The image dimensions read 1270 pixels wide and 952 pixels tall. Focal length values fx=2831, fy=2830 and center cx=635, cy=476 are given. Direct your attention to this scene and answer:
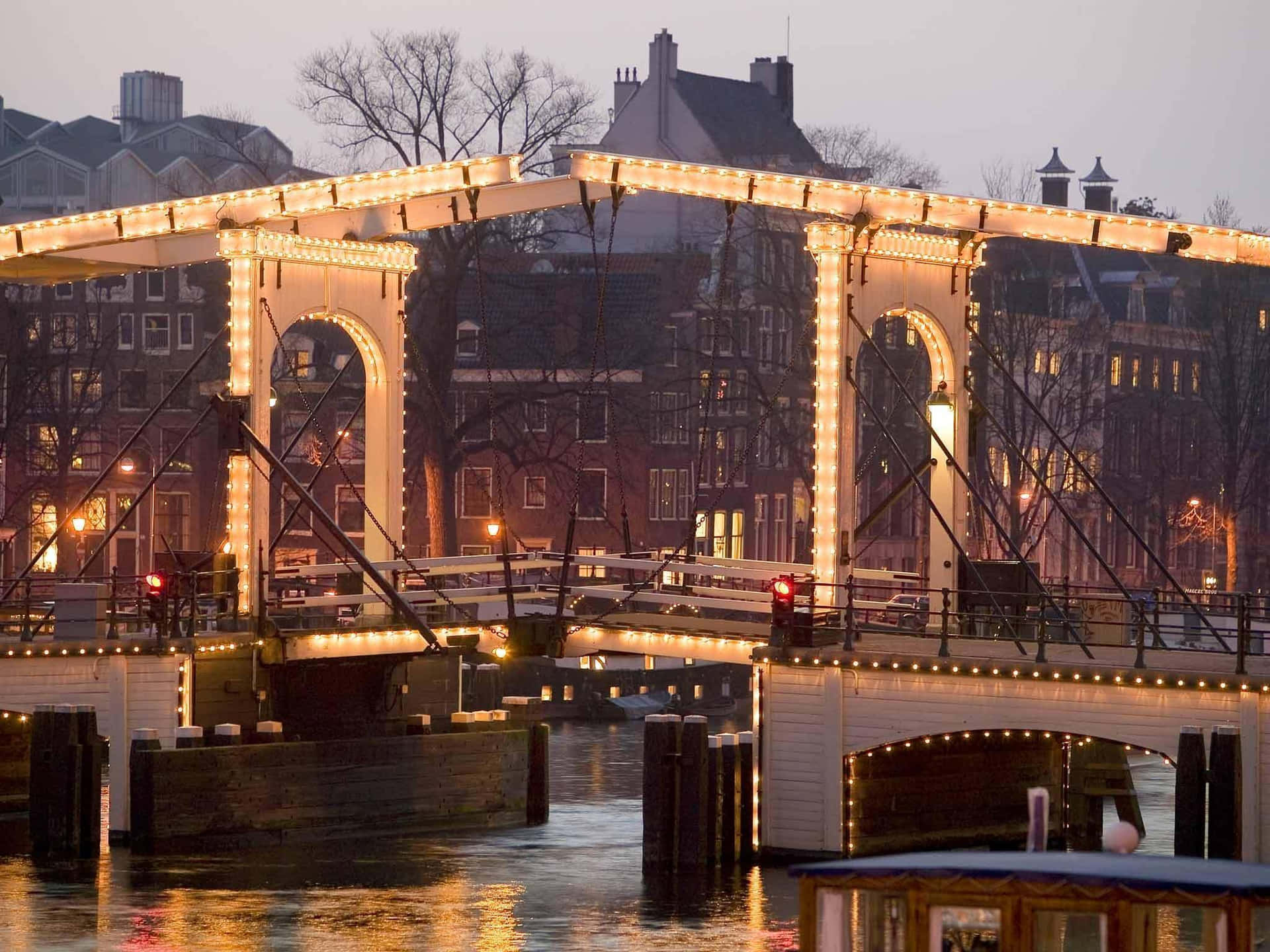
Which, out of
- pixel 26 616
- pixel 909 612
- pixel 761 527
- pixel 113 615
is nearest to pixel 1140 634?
pixel 909 612

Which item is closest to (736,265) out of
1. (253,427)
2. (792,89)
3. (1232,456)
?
(1232,456)

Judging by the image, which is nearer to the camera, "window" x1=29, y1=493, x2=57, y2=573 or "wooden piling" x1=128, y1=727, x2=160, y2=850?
"wooden piling" x1=128, y1=727, x2=160, y2=850

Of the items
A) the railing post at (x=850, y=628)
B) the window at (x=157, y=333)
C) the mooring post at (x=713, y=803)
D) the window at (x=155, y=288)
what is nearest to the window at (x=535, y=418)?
the window at (x=157, y=333)

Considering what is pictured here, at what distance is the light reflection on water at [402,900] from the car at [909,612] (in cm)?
271

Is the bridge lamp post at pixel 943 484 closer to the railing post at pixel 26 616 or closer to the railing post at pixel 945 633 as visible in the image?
the railing post at pixel 945 633

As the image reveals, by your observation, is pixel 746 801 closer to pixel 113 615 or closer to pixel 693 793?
pixel 693 793

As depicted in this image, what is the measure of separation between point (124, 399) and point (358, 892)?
3642 centimetres

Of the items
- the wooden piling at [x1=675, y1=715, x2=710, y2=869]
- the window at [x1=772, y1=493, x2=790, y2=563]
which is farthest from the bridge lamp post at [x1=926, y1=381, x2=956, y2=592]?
the window at [x1=772, y1=493, x2=790, y2=563]

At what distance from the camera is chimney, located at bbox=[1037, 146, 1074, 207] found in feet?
242

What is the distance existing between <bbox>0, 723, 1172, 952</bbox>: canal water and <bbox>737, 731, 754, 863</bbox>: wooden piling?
1.11 feet

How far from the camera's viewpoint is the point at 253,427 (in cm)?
2959

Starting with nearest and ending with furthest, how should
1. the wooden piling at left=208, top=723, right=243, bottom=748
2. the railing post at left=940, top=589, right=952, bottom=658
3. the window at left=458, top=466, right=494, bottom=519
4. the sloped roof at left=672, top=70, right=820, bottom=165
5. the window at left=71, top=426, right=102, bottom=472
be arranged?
the railing post at left=940, top=589, right=952, bottom=658 < the wooden piling at left=208, top=723, right=243, bottom=748 < the window at left=71, top=426, right=102, bottom=472 < the window at left=458, top=466, right=494, bottom=519 < the sloped roof at left=672, top=70, right=820, bottom=165

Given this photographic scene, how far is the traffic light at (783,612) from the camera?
86.7 feet

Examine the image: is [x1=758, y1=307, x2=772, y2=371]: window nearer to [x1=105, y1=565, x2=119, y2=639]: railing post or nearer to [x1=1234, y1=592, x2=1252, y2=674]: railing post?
[x1=105, y1=565, x2=119, y2=639]: railing post
